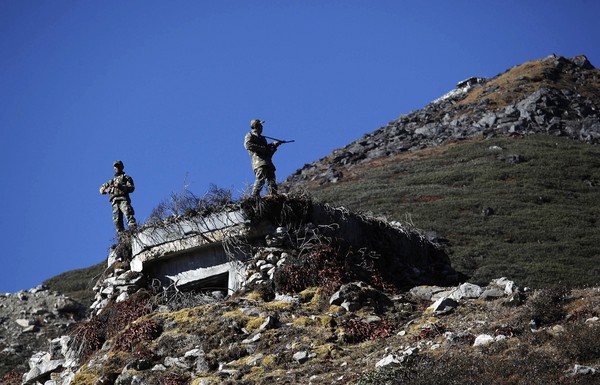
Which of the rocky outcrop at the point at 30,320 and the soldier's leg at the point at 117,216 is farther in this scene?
the rocky outcrop at the point at 30,320

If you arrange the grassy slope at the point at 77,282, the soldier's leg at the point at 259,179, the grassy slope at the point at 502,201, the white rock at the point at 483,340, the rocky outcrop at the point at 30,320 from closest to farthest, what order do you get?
the white rock at the point at 483,340, the soldier's leg at the point at 259,179, the rocky outcrop at the point at 30,320, the grassy slope at the point at 502,201, the grassy slope at the point at 77,282

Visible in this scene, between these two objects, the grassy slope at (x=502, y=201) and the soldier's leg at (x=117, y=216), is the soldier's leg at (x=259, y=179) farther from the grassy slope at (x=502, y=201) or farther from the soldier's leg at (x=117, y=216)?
the grassy slope at (x=502, y=201)

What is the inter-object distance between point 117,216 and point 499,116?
56038 mm

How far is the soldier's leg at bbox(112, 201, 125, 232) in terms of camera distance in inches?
740

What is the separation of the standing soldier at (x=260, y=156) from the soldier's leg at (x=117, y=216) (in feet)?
10.7

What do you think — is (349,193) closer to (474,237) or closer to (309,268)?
(474,237)

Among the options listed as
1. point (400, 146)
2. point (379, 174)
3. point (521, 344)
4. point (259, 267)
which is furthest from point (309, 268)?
point (400, 146)

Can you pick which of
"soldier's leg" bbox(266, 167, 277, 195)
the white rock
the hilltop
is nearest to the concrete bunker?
the hilltop

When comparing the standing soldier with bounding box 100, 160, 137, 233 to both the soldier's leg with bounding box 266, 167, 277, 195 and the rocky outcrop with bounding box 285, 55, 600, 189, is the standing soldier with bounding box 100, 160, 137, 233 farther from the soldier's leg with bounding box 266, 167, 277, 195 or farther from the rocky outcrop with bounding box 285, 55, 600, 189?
the rocky outcrop with bounding box 285, 55, 600, 189

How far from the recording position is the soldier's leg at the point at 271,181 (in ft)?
56.3

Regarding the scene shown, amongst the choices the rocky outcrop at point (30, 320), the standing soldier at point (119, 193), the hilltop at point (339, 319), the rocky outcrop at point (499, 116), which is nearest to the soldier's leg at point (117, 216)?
the standing soldier at point (119, 193)

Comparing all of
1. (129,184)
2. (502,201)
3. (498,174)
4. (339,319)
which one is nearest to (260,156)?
(129,184)

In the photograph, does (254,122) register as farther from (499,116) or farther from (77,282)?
(499,116)

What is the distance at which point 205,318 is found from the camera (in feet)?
48.4
